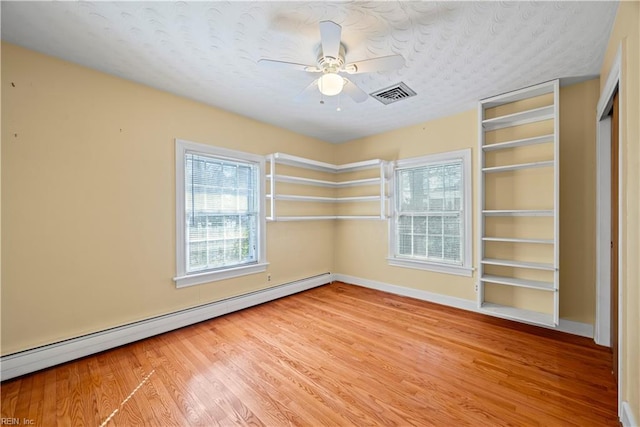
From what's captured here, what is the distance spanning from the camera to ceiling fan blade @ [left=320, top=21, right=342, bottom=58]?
1492mm

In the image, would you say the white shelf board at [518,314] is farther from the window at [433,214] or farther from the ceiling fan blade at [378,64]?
the ceiling fan blade at [378,64]

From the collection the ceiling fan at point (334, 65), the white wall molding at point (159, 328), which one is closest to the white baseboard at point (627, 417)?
the white wall molding at point (159, 328)

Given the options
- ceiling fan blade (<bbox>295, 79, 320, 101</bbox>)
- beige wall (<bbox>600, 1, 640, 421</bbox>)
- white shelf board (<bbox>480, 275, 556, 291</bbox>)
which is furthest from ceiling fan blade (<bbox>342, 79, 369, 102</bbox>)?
white shelf board (<bbox>480, 275, 556, 291</bbox>)

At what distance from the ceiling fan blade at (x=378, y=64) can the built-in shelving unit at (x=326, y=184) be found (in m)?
1.87

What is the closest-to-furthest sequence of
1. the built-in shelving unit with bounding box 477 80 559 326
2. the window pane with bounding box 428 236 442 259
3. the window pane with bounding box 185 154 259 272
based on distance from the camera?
1. the built-in shelving unit with bounding box 477 80 559 326
2. the window pane with bounding box 185 154 259 272
3. the window pane with bounding box 428 236 442 259

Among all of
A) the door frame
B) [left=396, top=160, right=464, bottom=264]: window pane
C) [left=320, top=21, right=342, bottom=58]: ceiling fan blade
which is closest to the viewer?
[left=320, top=21, right=342, bottom=58]: ceiling fan blade

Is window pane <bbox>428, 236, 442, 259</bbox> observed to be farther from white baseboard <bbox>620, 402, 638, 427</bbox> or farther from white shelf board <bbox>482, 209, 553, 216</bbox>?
white baseboard <bbox>620, 402, 638, 427</bbox>

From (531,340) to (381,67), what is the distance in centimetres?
294

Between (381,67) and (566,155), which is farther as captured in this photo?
(566,155)

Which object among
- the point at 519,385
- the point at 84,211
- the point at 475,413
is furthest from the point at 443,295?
the point at 84,211

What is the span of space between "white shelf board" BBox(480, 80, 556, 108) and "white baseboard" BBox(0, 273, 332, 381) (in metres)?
3.68

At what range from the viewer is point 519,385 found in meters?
1.89

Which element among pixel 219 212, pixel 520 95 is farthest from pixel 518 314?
pixel 219 212

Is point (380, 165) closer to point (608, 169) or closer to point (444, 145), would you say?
point (444, 145)
